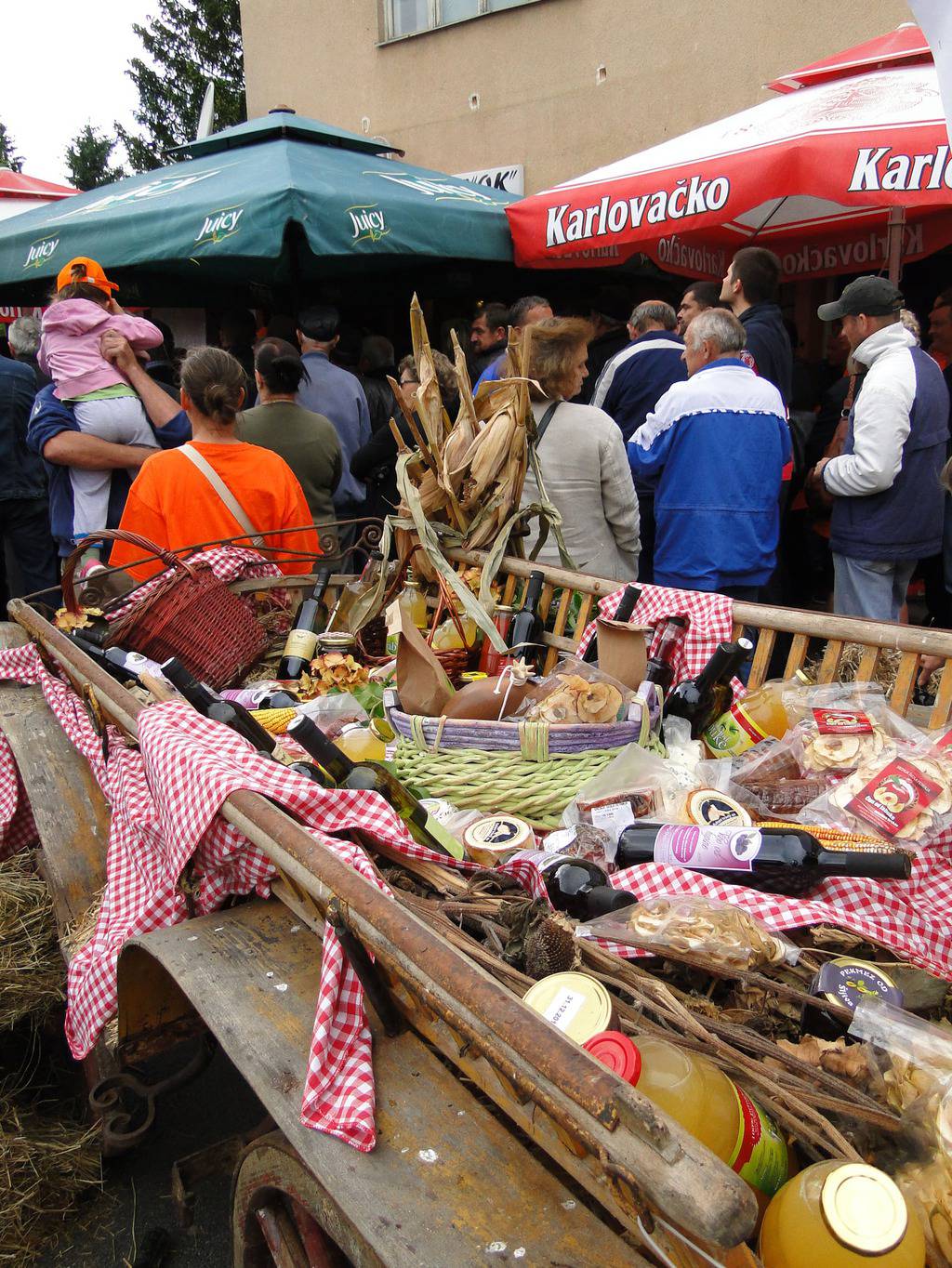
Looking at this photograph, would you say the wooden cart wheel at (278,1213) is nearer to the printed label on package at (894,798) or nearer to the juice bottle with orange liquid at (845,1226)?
the juice bottle with orange liquid at (845,1226)

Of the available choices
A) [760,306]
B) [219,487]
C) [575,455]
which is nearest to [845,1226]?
[575,455]

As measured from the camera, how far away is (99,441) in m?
4.24

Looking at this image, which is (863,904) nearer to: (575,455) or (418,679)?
(418,679)

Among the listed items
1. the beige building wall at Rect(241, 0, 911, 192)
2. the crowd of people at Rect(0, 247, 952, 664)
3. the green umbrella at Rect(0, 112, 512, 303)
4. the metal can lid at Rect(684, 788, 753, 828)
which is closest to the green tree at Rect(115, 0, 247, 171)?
the beige building wall at Rect(241, 0, 911, 192)

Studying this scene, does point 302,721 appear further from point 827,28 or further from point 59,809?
point 827,28

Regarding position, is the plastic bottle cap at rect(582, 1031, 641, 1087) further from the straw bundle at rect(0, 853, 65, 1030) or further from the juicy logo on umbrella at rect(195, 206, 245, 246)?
the juicy logo on umbrella at rect(195, 206, 245, 246)

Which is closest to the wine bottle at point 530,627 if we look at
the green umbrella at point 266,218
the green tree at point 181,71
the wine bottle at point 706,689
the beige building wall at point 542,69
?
the wine bottle at point 706,689

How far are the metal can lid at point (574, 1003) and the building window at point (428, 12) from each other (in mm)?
9439

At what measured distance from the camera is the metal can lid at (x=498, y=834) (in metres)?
1.75

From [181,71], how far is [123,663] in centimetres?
2796

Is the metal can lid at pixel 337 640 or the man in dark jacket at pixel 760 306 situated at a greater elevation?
the man in dark jacket at pixel 760 306

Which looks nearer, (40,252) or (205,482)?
(205,482)

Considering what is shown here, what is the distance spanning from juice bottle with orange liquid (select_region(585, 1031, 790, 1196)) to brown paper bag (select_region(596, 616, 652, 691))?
4.36 ft

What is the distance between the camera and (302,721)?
5.73 feet
